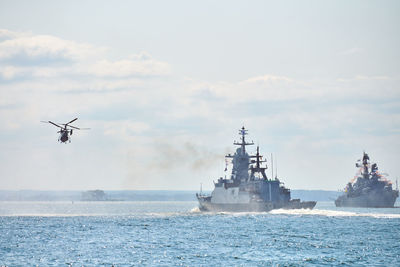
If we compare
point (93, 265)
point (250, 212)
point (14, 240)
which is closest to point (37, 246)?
point (14, 240)

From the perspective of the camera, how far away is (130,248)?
58375 mm

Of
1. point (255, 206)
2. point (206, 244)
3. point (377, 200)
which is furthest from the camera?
point (377, 200)

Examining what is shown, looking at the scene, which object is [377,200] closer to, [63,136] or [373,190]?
[373,190]

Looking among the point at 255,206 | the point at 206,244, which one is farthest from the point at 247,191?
the point at 206,244

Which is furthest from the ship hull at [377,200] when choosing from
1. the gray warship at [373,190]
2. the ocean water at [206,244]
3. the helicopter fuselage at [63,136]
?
the helicopter fuselage at [63,136]

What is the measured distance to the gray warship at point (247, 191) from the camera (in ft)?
391

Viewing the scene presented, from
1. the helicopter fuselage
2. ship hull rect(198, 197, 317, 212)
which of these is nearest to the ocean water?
the helicopter fuselage

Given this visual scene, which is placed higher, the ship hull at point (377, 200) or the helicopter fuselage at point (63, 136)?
the helicopter fuselage at point (63, 136)

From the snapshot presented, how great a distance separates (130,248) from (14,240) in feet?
53.4

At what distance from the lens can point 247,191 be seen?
12044 centimetres

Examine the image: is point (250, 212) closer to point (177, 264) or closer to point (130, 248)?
point (130, 248)

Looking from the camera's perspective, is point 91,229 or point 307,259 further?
point 91,229

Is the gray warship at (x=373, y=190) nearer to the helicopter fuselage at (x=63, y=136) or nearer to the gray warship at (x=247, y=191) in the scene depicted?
the gray warship at (x=247, y=191)

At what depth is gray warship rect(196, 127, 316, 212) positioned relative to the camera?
391ft
